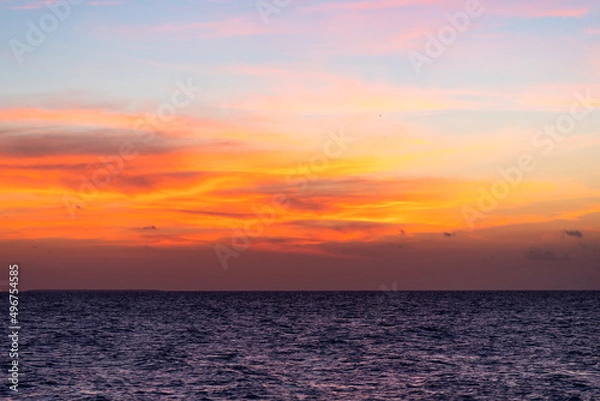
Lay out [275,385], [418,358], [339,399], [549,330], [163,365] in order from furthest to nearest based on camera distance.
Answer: [549,330] → [418,358] → [163,365] → [275,385] → [339,399]

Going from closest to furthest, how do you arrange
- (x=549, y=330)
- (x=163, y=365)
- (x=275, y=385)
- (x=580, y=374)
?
(x=275, y=385), (x=580, y=374), (x=163, y=365), (x=549, y=330)

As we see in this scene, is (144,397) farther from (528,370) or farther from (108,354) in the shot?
(528,370)

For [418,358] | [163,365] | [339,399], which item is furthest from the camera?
[418,358]

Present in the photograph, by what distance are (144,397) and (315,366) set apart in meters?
19.1

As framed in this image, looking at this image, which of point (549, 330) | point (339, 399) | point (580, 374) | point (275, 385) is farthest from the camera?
point (549, 330)

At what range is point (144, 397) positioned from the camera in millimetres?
45875

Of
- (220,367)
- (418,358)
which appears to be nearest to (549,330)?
(418,358)

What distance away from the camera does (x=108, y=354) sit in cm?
6912

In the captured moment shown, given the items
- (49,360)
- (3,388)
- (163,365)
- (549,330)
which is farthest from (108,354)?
(549,330)

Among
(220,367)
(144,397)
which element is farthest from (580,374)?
(144,397)

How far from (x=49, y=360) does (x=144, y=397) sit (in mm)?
22092

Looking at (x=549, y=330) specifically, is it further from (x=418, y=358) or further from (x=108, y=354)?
(x=108, y=354)

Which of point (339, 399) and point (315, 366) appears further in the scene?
point (315, 366)

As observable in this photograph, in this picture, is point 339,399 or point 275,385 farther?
point 275,385
